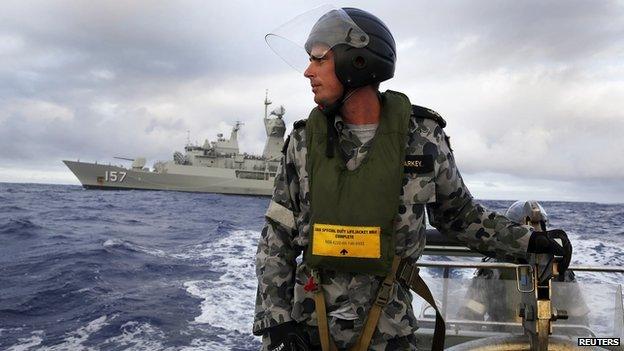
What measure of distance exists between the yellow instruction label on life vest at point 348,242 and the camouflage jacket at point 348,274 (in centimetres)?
11

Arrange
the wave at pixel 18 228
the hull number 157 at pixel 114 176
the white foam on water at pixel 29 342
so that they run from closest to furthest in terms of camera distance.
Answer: the white foam on water at pixel 29 342 → the wave at pixel 18 228 → the hull number 157 at pixel 114 176

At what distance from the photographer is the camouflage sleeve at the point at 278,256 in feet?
5.63

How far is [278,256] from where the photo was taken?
1.75 m

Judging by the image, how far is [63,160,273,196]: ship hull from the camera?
185ft

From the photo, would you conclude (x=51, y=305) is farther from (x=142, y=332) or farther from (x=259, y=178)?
(x=259, y=178)

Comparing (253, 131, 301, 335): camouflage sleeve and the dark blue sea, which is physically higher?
(253, 131, 301, 335): camouflage sleeve

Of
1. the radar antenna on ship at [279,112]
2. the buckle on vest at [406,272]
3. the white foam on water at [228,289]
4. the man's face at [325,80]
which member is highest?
the radar antenna on ship at [279,112]

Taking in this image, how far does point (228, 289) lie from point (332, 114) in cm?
817

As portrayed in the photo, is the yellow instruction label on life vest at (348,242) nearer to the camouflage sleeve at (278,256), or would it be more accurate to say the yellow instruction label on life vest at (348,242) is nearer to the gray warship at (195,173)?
the camouflage sleeve at (278,256)

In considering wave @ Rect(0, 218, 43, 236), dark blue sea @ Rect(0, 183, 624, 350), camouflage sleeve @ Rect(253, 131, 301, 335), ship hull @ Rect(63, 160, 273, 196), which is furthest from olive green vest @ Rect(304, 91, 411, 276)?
ship hull @ Rect(63, 160, 273, 196)

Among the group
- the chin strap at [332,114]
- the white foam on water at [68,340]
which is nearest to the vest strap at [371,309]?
the chin strap at [332,114]

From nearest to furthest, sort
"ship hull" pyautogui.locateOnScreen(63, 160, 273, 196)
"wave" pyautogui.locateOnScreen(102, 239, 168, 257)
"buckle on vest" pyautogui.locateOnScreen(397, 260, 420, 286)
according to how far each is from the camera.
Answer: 1. "buckle on vest" pyautogui.locateOnScreen(397, 260, 420, 286)
2. "wave" pyautogui.locateOnScreen(102, 239, 168, 257)
3. "ship hull" pyautogui.locateOnScreen(63, 160, 273, 196)

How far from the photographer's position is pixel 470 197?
6.22 ft

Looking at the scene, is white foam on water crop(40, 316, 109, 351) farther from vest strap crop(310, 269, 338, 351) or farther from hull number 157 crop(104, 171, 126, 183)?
hull number 157 crop(104, 171, 126, 183)
